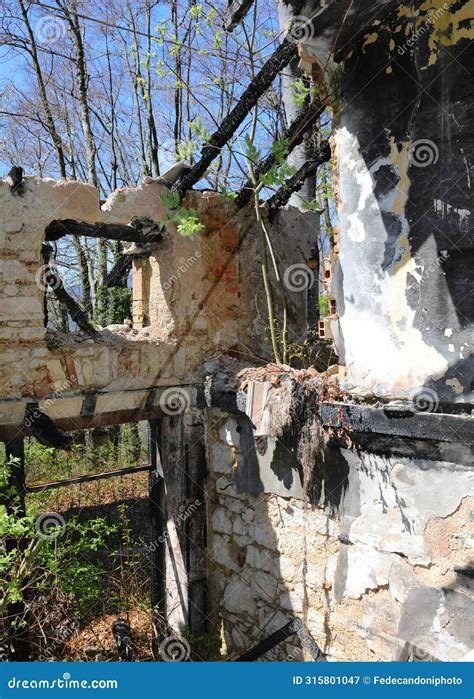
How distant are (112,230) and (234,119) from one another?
55.6 inches

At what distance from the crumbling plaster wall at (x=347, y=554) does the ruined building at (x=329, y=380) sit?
0.01m

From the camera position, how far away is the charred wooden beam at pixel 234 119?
14.4 feet

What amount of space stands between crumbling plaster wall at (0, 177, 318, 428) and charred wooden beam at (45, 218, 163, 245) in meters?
0.06

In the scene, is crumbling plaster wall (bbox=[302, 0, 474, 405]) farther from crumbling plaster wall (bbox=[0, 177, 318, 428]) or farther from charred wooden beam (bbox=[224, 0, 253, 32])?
crumbling plaster wall (bbox=[0, 177, 318, 428])

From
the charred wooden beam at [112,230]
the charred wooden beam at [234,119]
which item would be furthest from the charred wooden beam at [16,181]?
the charred wooden beam at [234,119]

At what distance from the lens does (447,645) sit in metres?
3.19

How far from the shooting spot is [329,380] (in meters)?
3.79

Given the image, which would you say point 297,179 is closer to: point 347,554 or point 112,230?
point 112,230

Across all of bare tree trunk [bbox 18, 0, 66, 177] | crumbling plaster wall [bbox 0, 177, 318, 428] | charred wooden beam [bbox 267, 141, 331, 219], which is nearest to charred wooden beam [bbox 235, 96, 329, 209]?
crumbling plaster wall [bbox 0, 177, 318, 428]

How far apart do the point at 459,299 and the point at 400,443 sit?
94 cm

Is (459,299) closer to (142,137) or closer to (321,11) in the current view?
(321,11)

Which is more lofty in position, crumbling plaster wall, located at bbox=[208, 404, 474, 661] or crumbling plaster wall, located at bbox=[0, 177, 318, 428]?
crumbling plaster wall, located at bbox=[0, 177, 318, 428]

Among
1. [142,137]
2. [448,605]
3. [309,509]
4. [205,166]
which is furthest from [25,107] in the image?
[448,605]

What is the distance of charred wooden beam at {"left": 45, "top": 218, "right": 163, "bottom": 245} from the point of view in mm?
4402
